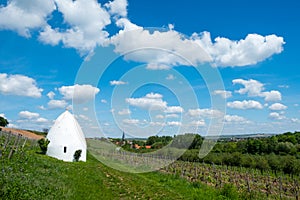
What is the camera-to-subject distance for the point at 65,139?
2995 cm

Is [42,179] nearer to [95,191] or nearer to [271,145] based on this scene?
[95,191]

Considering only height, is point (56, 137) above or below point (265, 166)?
Answer: above

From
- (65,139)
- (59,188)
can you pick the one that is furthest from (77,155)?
(59,188)

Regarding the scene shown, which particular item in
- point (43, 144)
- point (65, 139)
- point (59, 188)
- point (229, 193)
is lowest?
point (229, 193)

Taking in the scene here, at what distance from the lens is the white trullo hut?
1152 inches

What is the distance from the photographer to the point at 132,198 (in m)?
11.6

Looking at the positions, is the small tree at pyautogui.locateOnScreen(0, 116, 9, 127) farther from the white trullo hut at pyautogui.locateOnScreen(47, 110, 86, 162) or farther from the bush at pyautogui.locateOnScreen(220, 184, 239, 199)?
the bush at pyautogui.locateOnScreen(220, 184, 239, 199)

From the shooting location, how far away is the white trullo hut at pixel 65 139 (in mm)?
29266

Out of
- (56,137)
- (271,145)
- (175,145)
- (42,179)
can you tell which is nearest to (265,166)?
(175,145)

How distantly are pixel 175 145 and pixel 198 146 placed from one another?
14025 millimetres

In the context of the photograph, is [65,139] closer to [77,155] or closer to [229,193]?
[77,155]

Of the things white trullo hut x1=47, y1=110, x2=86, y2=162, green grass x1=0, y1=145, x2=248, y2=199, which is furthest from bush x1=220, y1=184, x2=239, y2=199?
white trullo hut x1=47, y1=110, x2=86, y2=162

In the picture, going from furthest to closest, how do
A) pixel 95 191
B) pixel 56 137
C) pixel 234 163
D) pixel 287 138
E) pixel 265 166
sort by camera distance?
pixel 287 138 → pixel 234 163 → pixel 265 166 → pixel 56 137 → pixel 95 191

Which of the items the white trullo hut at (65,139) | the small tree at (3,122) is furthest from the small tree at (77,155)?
the small tree at (3,122)
